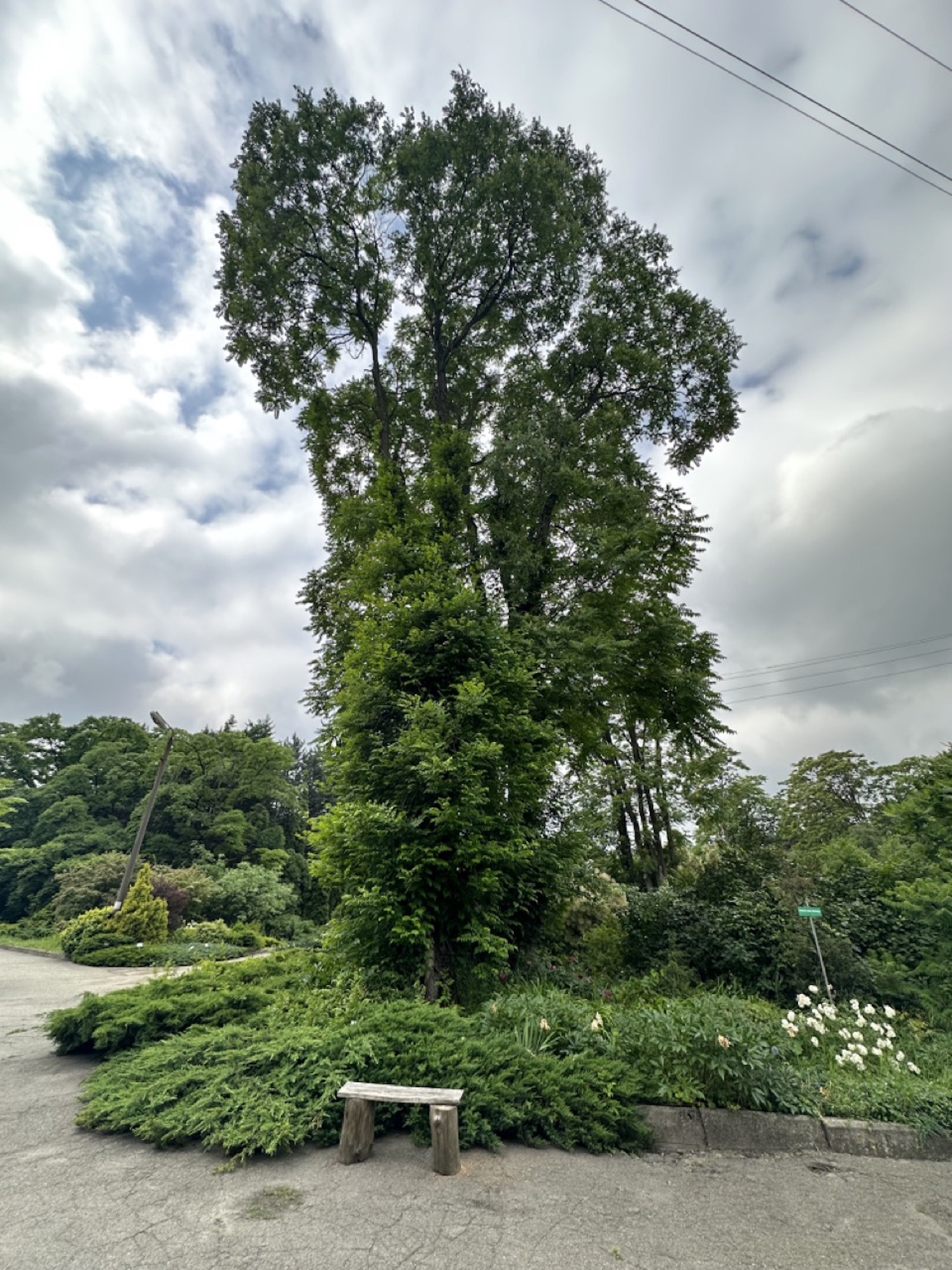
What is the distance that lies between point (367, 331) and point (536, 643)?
8.01m

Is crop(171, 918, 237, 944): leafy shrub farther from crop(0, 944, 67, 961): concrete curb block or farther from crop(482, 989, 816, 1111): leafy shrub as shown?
crop(482, 989, 816, 1111): leafy shrub

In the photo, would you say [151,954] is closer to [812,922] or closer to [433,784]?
[433,784]

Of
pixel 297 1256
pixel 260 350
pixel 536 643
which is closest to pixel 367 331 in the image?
pixel 260 350

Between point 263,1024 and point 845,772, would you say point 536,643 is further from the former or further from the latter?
point 845,772

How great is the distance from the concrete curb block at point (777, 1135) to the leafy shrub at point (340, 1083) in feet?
0.71

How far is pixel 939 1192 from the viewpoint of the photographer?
3.35 meters

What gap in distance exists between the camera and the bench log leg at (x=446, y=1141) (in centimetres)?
323

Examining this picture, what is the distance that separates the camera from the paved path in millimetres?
2547

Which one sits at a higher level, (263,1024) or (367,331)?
(367,331)

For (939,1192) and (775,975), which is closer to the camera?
(939,1192)

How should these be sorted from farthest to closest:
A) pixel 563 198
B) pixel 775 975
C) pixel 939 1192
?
pixel 563 198, pixel 775 975, pixel 939 1192

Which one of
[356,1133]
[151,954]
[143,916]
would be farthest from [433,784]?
[143,916]

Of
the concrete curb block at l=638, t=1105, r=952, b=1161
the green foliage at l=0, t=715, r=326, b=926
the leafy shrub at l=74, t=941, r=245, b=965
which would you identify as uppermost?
the green foliage at l=0, t=715, r=326, b=926

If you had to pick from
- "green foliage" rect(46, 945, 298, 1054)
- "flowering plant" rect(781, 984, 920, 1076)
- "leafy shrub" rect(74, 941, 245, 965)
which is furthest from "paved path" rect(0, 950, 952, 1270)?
"leafy shrub" rect(74, 941, 245, 965)
